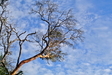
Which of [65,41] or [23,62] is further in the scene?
[65,41]

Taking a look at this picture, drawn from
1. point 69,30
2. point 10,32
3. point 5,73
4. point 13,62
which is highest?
point 69,30

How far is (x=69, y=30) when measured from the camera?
70.4 ft

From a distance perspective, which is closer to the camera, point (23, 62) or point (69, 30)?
point (23, 62)

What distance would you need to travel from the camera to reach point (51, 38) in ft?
68.6

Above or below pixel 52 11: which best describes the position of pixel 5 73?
below

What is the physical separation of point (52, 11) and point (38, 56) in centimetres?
422

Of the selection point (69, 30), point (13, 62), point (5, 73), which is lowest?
point (5, 73)

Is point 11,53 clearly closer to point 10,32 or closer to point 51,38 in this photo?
point 10,32

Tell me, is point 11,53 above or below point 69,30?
below

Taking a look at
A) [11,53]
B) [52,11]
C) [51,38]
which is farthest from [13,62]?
[52,11]

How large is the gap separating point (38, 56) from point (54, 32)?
8.43 ft

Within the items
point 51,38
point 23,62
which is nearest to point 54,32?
→ point 51,38

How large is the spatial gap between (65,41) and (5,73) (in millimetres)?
5940

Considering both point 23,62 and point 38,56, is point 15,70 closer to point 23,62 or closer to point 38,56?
point 23,62
